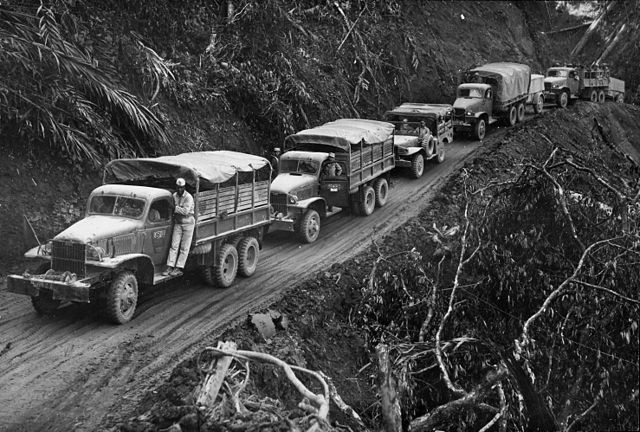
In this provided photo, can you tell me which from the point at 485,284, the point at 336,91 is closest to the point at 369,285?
the point at 485,284

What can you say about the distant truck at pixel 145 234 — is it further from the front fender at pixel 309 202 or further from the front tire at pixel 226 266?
the front fender at pixel 309 202

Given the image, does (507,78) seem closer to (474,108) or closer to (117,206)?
(474,108)

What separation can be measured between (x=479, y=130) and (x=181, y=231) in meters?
15.4

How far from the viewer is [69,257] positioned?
9.91 meters

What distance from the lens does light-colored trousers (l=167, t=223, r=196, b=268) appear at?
36.4ft

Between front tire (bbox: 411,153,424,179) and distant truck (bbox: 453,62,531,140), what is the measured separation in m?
4.28

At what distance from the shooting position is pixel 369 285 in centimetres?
1101

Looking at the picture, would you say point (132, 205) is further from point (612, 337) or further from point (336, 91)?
point (336, 91)

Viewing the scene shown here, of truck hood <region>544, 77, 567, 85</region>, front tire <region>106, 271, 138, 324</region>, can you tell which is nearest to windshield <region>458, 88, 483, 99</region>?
truck hood <region>544, 77, 567, 85</region>

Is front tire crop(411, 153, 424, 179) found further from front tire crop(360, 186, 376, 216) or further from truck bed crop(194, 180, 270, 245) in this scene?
truck bed crop(194, 180, 270, 245)

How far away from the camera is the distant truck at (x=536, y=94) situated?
27375 mm

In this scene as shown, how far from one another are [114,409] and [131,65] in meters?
10.3

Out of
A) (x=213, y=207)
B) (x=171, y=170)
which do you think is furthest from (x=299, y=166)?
(x=171, y=170)

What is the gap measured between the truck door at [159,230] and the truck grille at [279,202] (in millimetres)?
3713
